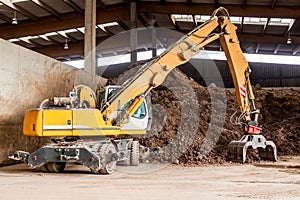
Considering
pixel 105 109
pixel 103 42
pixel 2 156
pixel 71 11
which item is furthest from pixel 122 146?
pixel 103 42

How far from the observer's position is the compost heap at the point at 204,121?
10.4 metres

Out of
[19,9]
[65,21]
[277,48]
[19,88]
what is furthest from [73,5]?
[277,48]

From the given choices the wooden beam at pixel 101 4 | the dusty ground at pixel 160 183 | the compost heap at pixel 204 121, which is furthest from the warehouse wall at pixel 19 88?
the wooden beam at pixel 101 4

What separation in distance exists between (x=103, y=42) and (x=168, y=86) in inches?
472

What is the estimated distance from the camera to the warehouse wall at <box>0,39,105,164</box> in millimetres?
8797

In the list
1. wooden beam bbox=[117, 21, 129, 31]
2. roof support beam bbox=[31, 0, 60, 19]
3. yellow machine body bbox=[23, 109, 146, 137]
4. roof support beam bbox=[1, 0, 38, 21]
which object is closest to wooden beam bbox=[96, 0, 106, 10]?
roof support beam bbox=[31, 0, 60, 19]

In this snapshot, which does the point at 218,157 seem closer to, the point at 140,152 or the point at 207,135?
the point at 207,135

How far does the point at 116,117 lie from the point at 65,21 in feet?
34.9

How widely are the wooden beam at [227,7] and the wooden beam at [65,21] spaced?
1027mm

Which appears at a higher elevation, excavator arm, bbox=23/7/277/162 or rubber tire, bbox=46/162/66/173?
excavator arm, bbox=23/7/277/162

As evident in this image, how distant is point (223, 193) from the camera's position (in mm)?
5891

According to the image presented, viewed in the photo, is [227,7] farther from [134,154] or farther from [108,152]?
[108,152]

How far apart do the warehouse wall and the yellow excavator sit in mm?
1124

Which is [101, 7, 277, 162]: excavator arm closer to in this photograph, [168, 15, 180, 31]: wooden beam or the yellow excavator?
the yellow excavator
